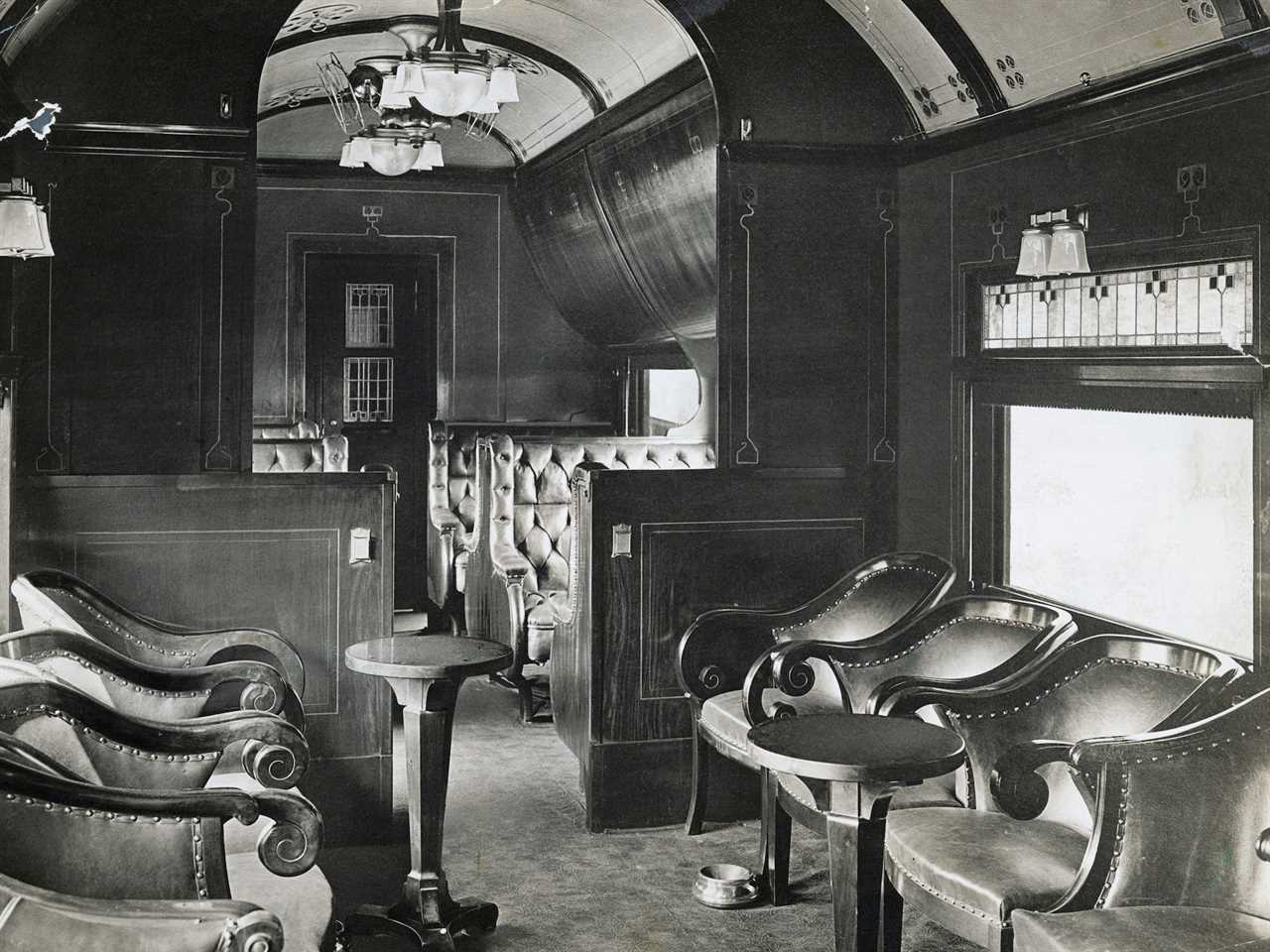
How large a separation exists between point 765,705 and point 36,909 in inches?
125

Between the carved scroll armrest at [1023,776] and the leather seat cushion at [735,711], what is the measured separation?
142 centimetres

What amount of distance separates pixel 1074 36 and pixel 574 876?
320 centimetres

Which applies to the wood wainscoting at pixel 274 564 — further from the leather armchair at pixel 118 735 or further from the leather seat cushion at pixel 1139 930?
the leather seat cushion at pixel 1139 930

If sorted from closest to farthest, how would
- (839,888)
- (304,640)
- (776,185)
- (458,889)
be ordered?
(839,888) → (458,889) → (304,640) → (776,185)

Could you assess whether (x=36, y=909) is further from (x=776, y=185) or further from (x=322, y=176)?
(x=322, y=176)

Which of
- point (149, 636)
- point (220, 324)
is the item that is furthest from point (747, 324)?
point (149, 636)

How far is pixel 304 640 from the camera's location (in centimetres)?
510

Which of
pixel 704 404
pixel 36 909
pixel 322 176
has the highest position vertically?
pixel 322 176

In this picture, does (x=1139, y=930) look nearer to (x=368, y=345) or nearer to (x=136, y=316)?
(x=136, y=316)

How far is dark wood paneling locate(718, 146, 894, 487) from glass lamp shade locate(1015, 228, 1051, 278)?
4.11 ft

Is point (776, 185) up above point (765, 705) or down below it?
above

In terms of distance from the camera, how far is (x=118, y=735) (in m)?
3.14

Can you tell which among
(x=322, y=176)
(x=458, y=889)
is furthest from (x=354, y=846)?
(x=322, y=176)

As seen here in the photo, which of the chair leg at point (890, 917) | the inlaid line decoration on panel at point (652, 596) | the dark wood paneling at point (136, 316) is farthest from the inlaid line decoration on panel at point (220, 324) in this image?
the chair leg at point (890, 917)
